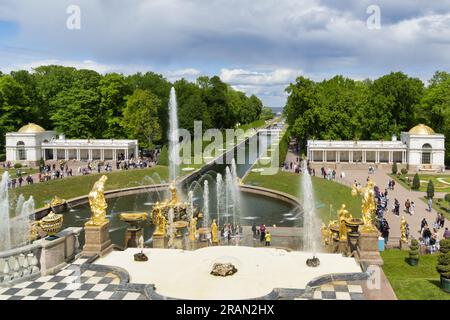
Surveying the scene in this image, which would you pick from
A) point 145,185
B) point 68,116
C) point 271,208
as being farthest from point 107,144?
point 271,208

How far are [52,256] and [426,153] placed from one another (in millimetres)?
60190

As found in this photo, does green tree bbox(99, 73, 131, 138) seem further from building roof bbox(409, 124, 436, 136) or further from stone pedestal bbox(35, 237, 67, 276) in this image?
stone pedestal bbox(35, 237, 67, 276)

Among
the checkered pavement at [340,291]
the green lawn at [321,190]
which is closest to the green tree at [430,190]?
the green lawn at [321,190]

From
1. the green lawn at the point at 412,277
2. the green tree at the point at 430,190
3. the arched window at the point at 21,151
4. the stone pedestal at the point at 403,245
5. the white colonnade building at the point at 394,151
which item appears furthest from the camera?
the arched window at the point at 21,151

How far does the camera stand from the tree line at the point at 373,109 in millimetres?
73688

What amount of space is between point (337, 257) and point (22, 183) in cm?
4070

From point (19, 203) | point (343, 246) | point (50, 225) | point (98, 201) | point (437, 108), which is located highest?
point (437, 108)

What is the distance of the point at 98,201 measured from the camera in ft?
64.4

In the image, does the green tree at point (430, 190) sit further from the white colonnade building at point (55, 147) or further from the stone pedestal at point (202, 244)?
the white colonnade building at point (55, 147)

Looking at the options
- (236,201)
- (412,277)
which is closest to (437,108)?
(236,201)

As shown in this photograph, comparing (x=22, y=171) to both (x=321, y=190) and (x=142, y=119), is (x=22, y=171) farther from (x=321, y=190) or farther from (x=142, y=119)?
(x=321, y=190)

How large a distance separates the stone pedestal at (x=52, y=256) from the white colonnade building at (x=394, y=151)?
5681 centimetres

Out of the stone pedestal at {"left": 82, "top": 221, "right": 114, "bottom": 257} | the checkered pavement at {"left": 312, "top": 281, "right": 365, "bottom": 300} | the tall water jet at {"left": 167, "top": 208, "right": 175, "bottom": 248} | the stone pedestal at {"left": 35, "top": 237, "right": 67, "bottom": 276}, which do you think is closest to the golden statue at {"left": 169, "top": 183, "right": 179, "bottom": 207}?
the tall water jet at {"left": 167, "top": 208, "right": 175, "bottom": 248}

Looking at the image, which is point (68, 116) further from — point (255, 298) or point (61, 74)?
point (255, 298)
